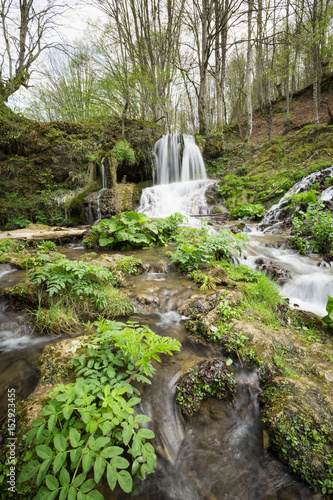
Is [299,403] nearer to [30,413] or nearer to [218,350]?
[218,350]

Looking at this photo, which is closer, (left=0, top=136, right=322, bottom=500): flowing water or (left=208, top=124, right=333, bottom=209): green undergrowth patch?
(left=0, top=136, right=322, bottom=500): flowing water

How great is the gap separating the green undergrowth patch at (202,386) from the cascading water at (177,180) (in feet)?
29.9

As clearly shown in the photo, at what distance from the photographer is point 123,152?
38.4 ft

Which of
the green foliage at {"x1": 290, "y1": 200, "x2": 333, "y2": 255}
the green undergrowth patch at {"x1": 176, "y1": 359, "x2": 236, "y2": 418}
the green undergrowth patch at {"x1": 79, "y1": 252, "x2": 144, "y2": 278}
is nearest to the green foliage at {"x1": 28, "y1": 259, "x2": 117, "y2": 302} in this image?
the green undergrowth patch at {"x1": 79, "y1": 252, "x2": 144, "y2": 278}

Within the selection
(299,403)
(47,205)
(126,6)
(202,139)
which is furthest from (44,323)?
(126,6)

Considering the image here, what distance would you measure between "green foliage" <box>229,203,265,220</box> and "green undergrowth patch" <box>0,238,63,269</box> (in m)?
7.40

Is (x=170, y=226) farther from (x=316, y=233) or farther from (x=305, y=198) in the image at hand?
(x=305, y=198)

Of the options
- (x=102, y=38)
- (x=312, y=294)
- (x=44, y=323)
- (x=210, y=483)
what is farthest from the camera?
(x=102, y=38)

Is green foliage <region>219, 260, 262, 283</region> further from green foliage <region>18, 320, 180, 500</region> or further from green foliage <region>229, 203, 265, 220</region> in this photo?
green foliage <region>229, 203, 265, 220</region>

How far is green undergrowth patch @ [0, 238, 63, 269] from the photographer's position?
13.6 feet

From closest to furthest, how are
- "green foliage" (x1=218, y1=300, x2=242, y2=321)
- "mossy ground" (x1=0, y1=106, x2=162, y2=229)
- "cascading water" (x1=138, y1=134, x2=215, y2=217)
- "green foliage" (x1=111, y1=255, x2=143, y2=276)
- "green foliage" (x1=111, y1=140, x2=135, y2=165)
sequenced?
"green foliage" (x1=218, y1=300, x2=242, y2=321)
"green foliage" (x1=111, y1=255, x2=143, y2=276)
"mossy ground" (x1=0, y1=106, x2=162, y2=229)
"cascading water" (x1=138, y1=134, x2=215, y2=217)
"green foliage" (x1=111, y1=140, x2=135, y2=165)

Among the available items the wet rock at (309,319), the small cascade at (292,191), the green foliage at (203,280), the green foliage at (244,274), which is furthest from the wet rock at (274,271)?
the small cascade at (292,191)

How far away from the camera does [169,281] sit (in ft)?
13.4

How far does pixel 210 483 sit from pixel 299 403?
2.83ft
